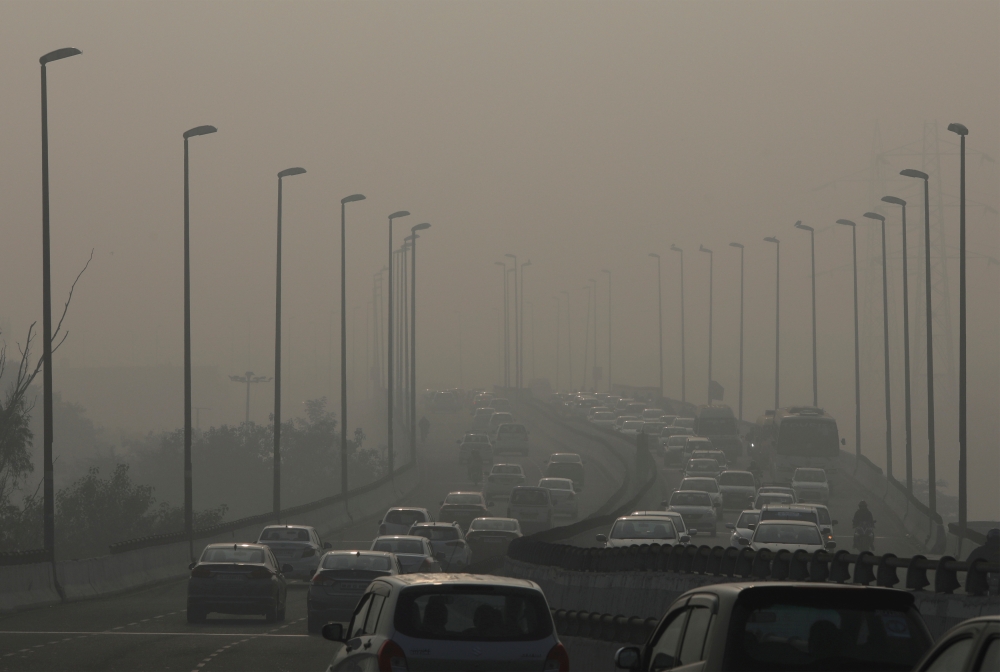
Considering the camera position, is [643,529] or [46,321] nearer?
[46,321]

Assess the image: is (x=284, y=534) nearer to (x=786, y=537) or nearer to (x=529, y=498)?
(x=786, y=537)

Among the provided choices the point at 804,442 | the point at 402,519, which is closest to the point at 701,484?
the point at 804,442

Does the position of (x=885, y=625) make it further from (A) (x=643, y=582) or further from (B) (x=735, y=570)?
(A) (x=643, y=582)

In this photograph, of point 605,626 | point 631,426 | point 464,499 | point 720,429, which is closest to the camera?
point 605,626

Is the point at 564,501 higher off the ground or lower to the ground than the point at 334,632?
lower

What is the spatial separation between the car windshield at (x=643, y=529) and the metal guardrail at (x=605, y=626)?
1756 cm

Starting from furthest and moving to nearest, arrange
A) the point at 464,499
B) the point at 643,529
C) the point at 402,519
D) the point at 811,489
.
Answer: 1. the point at 811,489
2. the point at 464,499
3. the point at 402,519
4. the point at 643,529

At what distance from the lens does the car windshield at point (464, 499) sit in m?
53.7

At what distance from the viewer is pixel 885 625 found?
322 inches

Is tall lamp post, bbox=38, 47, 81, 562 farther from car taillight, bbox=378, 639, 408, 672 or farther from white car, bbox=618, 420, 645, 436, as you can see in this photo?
white car, bbox=618, 420, 645, 436

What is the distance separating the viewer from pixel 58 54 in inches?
1287

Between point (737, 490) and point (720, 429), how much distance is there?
3020 cm

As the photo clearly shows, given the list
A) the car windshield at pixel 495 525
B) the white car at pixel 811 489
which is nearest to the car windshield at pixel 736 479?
the white car at pixel 811 489

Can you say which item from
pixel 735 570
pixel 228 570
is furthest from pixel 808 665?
pixel 228 570
